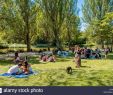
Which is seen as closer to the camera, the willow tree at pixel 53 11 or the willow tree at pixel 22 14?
the willow tree at pixel 22 14

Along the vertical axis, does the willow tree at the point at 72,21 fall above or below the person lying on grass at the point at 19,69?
above

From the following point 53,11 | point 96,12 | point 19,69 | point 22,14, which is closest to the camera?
point 19,69

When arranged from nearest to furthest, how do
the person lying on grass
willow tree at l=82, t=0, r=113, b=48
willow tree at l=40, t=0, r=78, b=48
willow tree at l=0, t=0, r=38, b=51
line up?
the person lying on grass
willow tree at l=0, t=0, r=38, b=51
willow tree at l=40, t=0, r=78, b=48
willow tree at l=82, t=0, r=113, b=48

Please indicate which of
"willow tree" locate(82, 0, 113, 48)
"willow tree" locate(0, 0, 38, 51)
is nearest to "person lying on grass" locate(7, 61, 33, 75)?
"willow tree" locate(0, 0, 38, 51)

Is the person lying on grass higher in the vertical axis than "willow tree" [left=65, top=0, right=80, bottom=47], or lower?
lower

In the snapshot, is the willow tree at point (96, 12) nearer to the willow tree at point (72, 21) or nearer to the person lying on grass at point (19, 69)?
the willow tree at point (72, 21)

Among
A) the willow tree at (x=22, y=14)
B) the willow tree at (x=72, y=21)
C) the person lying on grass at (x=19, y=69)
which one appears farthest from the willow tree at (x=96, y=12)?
the person lying on grass at (x=19, y=69)

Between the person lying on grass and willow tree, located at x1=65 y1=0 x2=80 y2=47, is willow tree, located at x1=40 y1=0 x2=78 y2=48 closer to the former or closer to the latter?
willow tree, located at x1=65 y1=0 x2=80 y2=47

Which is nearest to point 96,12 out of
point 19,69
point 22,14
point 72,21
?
point 72,21

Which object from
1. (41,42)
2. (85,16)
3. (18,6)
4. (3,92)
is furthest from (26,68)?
(41,42)

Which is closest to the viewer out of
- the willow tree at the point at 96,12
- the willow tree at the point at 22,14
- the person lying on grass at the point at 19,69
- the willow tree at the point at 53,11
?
the person lying on grass at the point at 19,69

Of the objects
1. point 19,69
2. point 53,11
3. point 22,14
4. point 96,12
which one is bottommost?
point 19,69

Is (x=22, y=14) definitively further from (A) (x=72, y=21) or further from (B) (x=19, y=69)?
(B) (x=19, y=69)

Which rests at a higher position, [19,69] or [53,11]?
[53,11]
